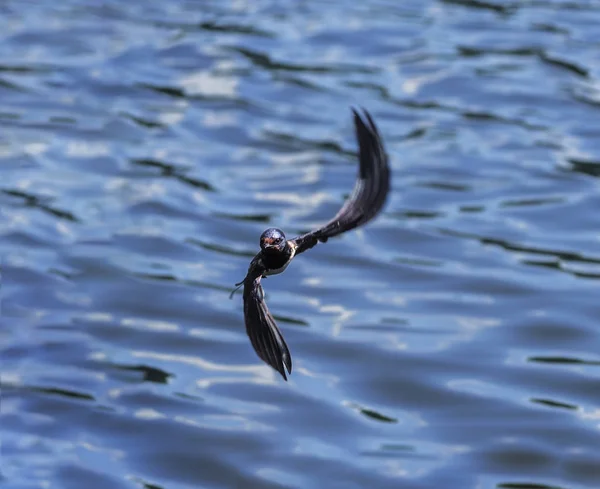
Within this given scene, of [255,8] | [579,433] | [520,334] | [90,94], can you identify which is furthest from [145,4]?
[579,433]

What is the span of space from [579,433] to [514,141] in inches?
160

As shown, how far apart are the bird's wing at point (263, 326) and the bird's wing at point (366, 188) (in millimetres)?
441

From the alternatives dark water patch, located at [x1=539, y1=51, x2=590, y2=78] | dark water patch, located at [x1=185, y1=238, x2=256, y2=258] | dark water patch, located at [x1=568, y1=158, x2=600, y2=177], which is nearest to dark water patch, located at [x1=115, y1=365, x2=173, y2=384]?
dark water patch, located at [x1=185, y1=238, x2=256, y2=258]

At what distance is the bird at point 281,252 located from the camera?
3217mm

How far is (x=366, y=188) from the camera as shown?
4.31 m

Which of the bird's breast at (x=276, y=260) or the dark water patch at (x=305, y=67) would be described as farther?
the dark water patch at (x=305, y=67)

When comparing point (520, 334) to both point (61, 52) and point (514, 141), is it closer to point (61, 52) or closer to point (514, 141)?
point (514, 141)

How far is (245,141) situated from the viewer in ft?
35.7

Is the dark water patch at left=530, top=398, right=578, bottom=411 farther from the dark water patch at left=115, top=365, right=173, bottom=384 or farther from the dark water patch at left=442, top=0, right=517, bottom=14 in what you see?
the dark water patch at left=442, top=0, right=517, bottom=14

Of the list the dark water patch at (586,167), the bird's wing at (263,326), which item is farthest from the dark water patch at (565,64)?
the bird's wing at (263,326)

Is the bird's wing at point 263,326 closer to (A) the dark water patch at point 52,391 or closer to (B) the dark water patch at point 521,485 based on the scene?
(B) the dark water patch at point 521,485

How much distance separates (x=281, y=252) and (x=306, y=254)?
5.79m

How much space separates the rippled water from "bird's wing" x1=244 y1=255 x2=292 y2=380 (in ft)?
10.7

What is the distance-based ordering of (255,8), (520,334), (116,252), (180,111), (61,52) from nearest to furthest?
(520,334) < (116,252) < (180,111) < (61,52) < (255,8)
